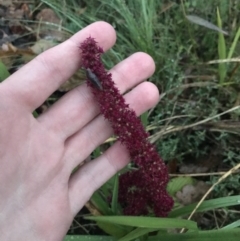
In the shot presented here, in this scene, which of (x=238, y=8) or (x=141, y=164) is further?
(x=238, y=8)

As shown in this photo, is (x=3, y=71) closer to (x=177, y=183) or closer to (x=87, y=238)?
(x=87, y=238)

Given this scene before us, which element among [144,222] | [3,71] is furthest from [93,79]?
[144,222]

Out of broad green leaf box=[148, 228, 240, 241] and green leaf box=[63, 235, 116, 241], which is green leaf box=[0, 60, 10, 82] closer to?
green leaf box=[63, 235, 116, 241]

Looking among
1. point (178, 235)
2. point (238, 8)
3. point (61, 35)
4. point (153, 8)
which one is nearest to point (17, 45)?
point (61, 35)

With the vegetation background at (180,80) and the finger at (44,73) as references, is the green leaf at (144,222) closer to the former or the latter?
the vegetation background at (180,80)

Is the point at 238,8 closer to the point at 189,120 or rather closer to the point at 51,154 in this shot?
the point at 189,120

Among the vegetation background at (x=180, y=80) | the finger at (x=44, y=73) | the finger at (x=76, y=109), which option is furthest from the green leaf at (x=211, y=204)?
the finger at (x=44, y=73)

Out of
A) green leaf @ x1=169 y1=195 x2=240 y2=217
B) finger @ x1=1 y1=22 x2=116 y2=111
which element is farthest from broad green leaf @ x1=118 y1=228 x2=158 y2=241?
finger @ x1=1 y1=22 x2=116 y2=111
